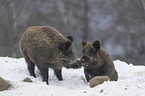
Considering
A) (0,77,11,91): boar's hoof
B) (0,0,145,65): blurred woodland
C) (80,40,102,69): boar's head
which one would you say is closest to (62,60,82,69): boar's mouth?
(80,40,102,69): boar's head

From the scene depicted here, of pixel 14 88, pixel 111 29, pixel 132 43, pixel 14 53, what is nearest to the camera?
pixel 14 88

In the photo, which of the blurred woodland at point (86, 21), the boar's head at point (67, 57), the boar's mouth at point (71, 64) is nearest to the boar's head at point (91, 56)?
the boar's mouth at point (71, 64)

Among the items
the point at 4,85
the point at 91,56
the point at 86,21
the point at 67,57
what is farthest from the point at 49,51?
the point at 86,21

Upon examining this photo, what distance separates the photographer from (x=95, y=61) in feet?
28.3

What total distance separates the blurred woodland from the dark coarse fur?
1386 centimetres

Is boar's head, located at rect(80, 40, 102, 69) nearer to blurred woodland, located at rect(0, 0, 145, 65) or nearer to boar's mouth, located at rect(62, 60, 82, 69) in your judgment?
boar's mouth, located at rect(62, 60, 82, 69)

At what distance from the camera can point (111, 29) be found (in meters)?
27.7

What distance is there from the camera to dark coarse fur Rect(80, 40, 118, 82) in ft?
28.2

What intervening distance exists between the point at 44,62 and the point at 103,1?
67.6 ft

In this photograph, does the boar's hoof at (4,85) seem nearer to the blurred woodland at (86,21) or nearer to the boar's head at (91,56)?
the boar's head at (91,56)

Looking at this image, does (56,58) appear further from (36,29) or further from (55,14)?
(55,14)

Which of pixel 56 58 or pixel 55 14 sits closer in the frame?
pixel 56 58

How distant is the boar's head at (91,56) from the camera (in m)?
8.52

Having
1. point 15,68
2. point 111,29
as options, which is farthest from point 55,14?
point 15,68
